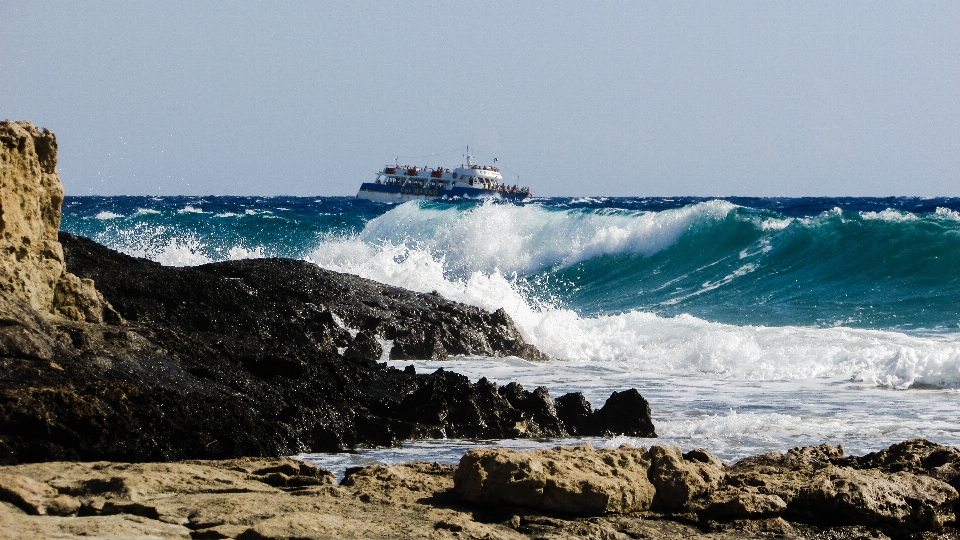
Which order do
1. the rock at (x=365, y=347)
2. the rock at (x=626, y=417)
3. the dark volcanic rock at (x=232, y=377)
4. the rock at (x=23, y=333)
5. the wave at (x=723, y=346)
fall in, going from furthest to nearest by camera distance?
the wave at (x=723, y=346), the rock at (x=365, y=347), the rock at (x=626, y=417), the rock at (x=23, y=333), the dark volcanic rock at (x=232, y=377)

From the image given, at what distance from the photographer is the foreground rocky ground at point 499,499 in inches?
178

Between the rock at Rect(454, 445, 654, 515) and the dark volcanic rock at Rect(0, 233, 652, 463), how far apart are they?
1940 mm

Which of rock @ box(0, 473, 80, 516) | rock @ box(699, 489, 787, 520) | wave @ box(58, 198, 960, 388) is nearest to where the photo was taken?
rock @ box(0, 473, 80, 516)

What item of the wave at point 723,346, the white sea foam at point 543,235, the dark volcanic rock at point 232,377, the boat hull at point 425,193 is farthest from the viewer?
the boat hull at point 425,193

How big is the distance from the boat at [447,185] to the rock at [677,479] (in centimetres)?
7375

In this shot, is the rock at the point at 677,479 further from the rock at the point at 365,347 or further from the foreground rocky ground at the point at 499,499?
the rock at the point at 365,347

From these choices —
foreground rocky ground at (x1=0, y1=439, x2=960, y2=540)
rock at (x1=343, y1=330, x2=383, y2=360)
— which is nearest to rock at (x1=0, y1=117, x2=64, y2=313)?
foreground rocky ground at (x1=0, y1=439, x2=960, y2=540)

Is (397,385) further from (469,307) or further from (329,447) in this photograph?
(469,307)

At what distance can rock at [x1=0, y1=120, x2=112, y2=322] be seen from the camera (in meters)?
7.57

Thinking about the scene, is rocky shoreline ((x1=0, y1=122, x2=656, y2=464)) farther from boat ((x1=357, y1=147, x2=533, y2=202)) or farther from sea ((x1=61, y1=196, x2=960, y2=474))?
boat ((x1=357, y1=147, x2=533, y2=202))

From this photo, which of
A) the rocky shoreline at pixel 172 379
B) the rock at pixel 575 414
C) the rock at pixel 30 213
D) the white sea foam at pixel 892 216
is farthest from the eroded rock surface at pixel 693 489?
the white sea foam at pixel 892 216

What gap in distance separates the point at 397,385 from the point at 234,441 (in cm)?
271

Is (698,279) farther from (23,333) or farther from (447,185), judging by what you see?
(447,185)

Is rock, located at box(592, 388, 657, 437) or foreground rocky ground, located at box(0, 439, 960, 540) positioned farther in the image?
rock, located at box(592, 388, 657, 437)
